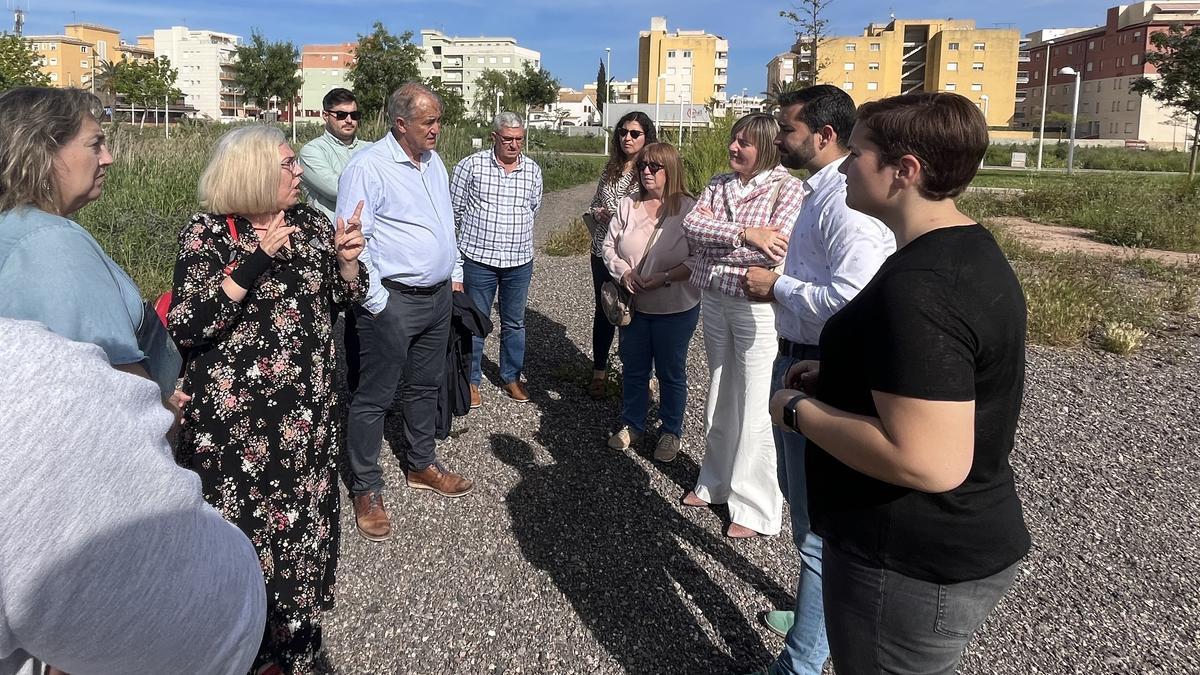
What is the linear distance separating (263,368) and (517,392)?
3.11m

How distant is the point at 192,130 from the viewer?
14.5m

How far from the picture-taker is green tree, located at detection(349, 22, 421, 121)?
3225 cm

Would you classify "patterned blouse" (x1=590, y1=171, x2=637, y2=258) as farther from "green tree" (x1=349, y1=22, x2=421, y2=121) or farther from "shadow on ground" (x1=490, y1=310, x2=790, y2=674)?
"green tree" (x1=349, y1=22, x2=421, y2=121)

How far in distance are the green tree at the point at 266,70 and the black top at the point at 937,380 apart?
171 ft

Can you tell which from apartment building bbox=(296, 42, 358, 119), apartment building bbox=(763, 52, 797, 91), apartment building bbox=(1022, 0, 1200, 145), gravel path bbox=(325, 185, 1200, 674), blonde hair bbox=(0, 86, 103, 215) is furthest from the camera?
apartment building bbox=(296, 42, 358, 119)

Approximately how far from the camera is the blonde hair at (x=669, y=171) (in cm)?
456

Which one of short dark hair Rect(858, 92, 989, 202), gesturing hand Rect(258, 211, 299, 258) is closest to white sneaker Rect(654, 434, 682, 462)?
gesturing hand Rect(258, 211, 299, 258)

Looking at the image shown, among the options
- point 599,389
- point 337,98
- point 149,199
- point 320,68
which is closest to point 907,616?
point 599,389

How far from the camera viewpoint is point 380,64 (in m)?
32.3

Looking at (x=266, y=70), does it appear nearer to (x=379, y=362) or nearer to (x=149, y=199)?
(x=149, y=199)

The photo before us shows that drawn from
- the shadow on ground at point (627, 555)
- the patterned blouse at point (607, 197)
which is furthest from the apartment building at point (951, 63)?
the shadow on ground at point (627, 555)

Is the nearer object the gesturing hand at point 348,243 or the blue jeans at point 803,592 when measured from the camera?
the blue jeans at point 803,592

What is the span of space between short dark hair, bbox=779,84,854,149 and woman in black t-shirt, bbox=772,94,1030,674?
4.47 ft

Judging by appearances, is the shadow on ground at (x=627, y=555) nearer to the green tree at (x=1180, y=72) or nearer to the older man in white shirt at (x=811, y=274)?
the older man in white shirt at (x=811, y=274)
